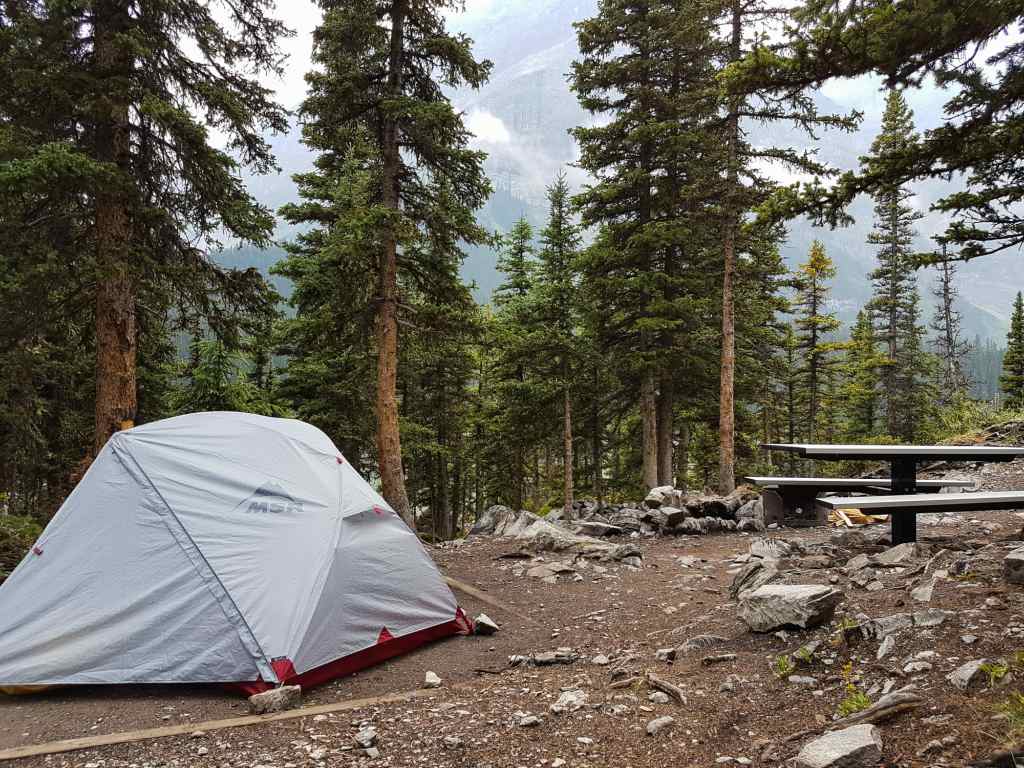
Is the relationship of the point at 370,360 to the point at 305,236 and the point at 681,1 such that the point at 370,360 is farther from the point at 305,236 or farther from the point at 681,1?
the point at 681,1

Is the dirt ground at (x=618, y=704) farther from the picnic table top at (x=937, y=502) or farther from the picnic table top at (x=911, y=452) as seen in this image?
the picnic table top at (x=911, y=452)

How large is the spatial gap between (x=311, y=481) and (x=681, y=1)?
680 inches

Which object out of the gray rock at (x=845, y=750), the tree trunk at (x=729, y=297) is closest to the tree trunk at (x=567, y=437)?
the tree trunk at (x=729, y=297)

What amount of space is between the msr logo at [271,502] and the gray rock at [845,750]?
15.5ft

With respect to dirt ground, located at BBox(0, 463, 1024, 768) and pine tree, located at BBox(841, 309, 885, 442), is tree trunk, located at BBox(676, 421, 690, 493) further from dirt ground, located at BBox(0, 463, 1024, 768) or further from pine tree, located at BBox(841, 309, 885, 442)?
dirt ground, located at BBox(0, 463, 1024, 768)

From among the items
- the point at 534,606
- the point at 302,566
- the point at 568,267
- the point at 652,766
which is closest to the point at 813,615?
the point at 652,766

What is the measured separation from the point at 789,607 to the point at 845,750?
6.34 feet

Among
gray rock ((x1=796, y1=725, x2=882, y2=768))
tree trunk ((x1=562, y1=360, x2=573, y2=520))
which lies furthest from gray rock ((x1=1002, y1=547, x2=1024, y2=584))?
tree trunk ((x1=562, y1=360, x2=573, y2=520))

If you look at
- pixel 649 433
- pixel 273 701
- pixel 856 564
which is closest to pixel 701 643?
pixel 856 564

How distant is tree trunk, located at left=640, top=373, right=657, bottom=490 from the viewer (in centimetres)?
1771

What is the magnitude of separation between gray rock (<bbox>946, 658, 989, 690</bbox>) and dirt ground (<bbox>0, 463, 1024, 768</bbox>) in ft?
0.18

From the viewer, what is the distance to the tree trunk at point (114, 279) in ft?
29.0

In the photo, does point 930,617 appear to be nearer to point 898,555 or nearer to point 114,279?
point 898,555

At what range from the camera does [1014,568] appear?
4789mm
